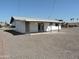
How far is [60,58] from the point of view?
21.6 feet

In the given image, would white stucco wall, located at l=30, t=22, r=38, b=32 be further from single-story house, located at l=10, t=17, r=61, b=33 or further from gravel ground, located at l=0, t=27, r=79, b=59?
gravel ground, located at l=0, t=27, r=79, b=59

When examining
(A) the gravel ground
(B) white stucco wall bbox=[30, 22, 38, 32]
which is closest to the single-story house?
(B) white stucco wall bbox=[30, 22, 38, 32]

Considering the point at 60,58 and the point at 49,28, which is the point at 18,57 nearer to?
the point at 60,58

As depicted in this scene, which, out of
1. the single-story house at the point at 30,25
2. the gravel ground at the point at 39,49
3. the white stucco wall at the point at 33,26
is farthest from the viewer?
the white stucco wall at the point at 33,26

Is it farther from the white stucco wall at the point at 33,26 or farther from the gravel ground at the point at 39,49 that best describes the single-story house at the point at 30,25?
the gravel ground at the point at 39,49

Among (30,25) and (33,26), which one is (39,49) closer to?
(30,25)

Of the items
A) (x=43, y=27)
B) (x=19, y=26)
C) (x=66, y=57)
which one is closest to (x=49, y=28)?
(x=43, y=27)

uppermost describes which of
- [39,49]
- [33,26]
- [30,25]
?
[30,25]

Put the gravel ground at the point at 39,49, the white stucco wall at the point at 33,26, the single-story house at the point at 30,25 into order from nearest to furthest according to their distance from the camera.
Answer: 1. the gravel ground at the point at 39,49
2. the single-story house at the point at 30,25
3. the white stucco wall at the point at 33,26

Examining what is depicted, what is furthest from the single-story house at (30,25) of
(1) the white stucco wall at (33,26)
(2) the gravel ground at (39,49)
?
(2) the gravel ground at (39,49)

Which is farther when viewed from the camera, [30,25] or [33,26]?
[33,26]

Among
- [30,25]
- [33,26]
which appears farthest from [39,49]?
[33,26]

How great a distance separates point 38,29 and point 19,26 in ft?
14.9

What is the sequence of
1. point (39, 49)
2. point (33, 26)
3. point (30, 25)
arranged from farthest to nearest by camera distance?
1. point (33, 26)
2. point (30, 25)
3. point (39, 49)
